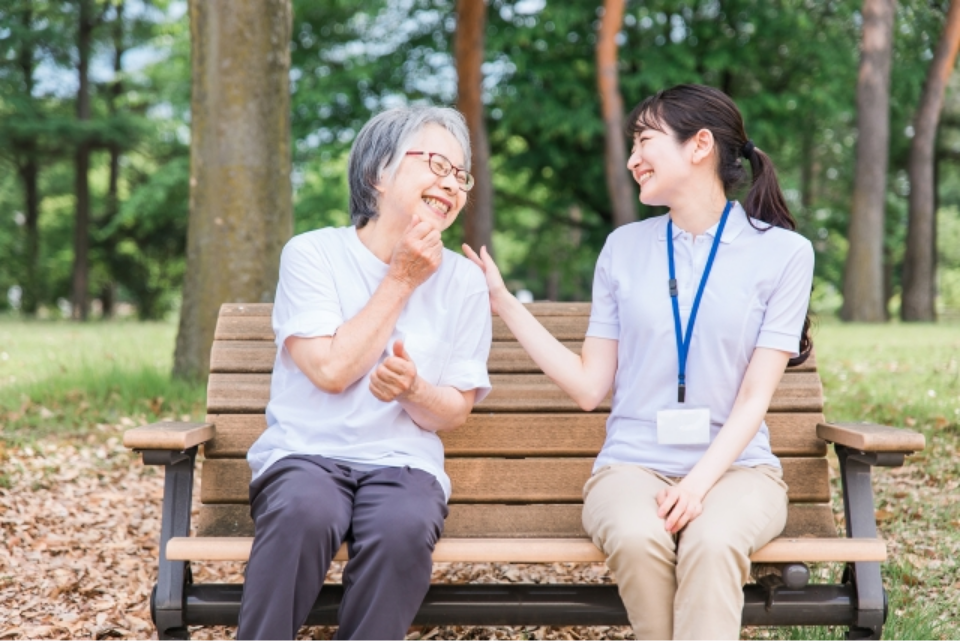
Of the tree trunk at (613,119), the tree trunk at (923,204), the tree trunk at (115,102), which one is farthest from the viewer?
the tree trunk at (115,102)

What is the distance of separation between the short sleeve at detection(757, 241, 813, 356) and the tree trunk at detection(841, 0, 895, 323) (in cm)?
1540

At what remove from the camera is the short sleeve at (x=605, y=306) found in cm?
298

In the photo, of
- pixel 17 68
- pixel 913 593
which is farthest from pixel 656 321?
pixel 17 68

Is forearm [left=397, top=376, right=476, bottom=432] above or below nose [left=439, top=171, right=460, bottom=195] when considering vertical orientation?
below

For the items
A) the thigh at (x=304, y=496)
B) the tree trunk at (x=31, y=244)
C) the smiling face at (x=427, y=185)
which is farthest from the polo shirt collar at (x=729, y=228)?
the tree trunk at (x=31, y=244)

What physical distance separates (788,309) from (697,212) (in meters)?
0.39

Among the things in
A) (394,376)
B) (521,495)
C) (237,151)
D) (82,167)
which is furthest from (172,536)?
(82,167)

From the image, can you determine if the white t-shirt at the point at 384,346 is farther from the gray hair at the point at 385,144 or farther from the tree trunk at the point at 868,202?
the tree trunk at the point at 868,202

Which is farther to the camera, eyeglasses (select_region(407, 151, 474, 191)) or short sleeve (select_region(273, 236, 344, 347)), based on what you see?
eyeglasses (select_region(407, 151, 474, 191))

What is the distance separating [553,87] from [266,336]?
15.1m

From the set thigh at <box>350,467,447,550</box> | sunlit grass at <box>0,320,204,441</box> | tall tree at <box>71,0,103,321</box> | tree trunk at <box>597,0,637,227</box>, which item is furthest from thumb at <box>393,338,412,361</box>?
tall tree at <box>71,0,103,321</box>

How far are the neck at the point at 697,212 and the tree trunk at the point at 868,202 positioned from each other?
15316 millimetres

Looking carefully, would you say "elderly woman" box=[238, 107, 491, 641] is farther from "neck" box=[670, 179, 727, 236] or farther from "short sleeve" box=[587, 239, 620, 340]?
"neck" box=[670, 179, 727, 236]

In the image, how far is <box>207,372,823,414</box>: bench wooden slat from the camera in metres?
3.24
